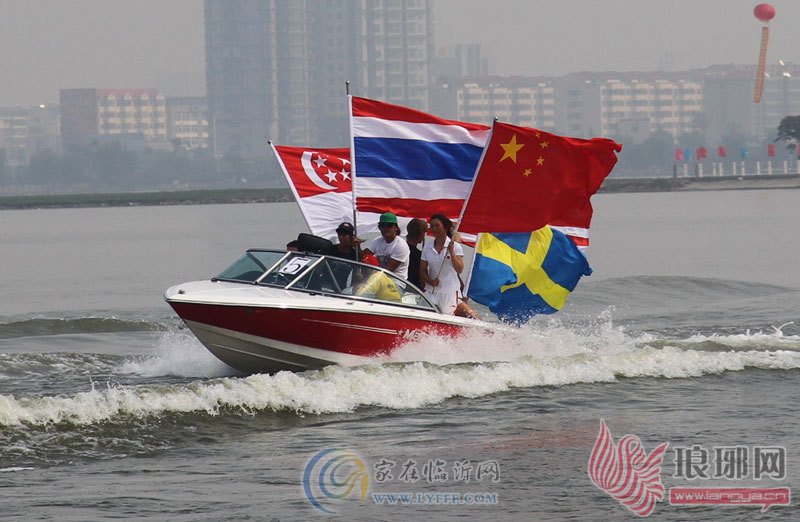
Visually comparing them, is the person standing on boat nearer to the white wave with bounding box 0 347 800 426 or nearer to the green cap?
the green cap

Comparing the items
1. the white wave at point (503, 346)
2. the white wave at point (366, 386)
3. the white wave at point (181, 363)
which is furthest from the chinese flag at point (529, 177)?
the white wave at point (181, 363)

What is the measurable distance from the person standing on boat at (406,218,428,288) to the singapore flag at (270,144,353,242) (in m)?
2.30

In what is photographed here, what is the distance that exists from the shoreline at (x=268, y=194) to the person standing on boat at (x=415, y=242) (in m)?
122

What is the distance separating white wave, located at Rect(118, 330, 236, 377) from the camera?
16703 mm

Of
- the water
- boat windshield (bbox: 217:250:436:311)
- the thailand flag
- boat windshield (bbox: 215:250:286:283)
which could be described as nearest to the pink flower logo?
the water

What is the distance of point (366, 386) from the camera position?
48.1ft

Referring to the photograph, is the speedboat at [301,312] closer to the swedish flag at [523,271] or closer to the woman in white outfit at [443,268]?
the woman in white outfit at [443,268]

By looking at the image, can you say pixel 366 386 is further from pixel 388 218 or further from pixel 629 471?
pixel 629 471

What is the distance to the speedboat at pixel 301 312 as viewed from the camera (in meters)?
14.7

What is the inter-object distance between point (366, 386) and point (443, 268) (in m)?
2.09

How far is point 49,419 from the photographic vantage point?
507 inches

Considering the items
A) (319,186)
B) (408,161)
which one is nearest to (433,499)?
(408,161)

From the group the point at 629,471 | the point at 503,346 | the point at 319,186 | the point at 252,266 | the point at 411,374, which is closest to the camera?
the point at 629,471

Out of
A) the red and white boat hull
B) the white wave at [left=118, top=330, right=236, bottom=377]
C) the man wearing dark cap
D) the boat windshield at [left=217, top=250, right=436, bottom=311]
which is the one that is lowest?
the white wave at [left=118, top=330, right=236, bottom=377]
